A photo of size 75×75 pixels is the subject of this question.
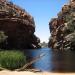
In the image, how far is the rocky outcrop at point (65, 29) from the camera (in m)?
134

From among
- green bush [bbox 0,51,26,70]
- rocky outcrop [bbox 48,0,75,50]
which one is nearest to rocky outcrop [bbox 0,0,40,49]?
rocky outcrop [bbox 48,0,75,50]

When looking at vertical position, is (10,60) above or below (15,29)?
below

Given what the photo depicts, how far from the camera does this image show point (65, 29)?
145 m

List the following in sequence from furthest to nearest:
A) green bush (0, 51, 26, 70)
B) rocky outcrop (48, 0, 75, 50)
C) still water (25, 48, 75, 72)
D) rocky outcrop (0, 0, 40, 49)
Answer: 1. rocky outcrop (0, 0, 40, 49)
2. rocky outcrop (48, 0, 75, 50)
3. still water (25, 48, 75, 72)
4. green bush (0, 51, 26, 70)

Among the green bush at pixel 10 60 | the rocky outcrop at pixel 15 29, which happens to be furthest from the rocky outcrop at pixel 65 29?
the green bush at pixel 10 60

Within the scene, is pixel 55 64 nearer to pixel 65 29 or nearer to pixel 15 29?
pixel 65 29

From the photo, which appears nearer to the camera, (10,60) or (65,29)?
(10,60)

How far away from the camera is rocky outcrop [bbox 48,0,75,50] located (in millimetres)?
134200

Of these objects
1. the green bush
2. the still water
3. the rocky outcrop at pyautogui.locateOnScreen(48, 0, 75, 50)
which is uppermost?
the rocky outcrop at pyautogui.locateOnScreen(48, 0, 75, 50)

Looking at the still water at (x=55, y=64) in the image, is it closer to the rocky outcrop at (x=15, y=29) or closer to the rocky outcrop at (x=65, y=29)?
the rocky outcrop at (x=65, y=29)

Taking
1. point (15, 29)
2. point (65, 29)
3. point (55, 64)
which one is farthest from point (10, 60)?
point (15, 29)

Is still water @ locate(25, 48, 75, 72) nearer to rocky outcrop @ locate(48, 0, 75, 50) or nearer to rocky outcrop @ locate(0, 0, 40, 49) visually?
rocky outcrop @ locate(48, 0, 75, 50)

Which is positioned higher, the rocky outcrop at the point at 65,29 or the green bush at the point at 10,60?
the rocky outcrop at the point at 65,29

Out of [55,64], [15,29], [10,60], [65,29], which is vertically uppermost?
[15,29]
